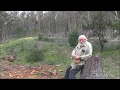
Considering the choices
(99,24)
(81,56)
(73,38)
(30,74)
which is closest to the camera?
(81,56)

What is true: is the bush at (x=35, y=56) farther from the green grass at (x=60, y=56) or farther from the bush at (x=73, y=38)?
the bush at (x=73, y=38)

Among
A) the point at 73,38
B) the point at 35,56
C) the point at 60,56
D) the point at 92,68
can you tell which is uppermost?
the point at 92,68

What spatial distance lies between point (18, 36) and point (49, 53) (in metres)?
17.8

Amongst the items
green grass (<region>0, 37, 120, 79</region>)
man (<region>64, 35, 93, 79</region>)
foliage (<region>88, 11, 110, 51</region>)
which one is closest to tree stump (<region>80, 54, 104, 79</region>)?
man (<region>64, 35, 93, 79</region>)

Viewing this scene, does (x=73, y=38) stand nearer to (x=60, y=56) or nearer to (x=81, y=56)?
(x=60, y=56)

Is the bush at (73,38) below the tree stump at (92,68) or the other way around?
below

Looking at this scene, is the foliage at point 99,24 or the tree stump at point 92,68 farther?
the foliage at point 99,24

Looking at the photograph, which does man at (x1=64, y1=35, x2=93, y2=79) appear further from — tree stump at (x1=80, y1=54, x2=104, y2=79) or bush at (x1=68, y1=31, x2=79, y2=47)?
bush at (x1=68, y1=31, x2=79, y2=47)

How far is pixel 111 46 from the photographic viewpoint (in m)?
17.8

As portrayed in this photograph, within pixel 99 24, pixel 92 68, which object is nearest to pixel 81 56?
pixel 92 68

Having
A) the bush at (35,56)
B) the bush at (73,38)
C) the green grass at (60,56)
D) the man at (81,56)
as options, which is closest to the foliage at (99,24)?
the bush at (73,38)

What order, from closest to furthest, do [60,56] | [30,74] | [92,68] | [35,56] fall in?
[92,68] → [30,74] → [35,56] → [60,56]
